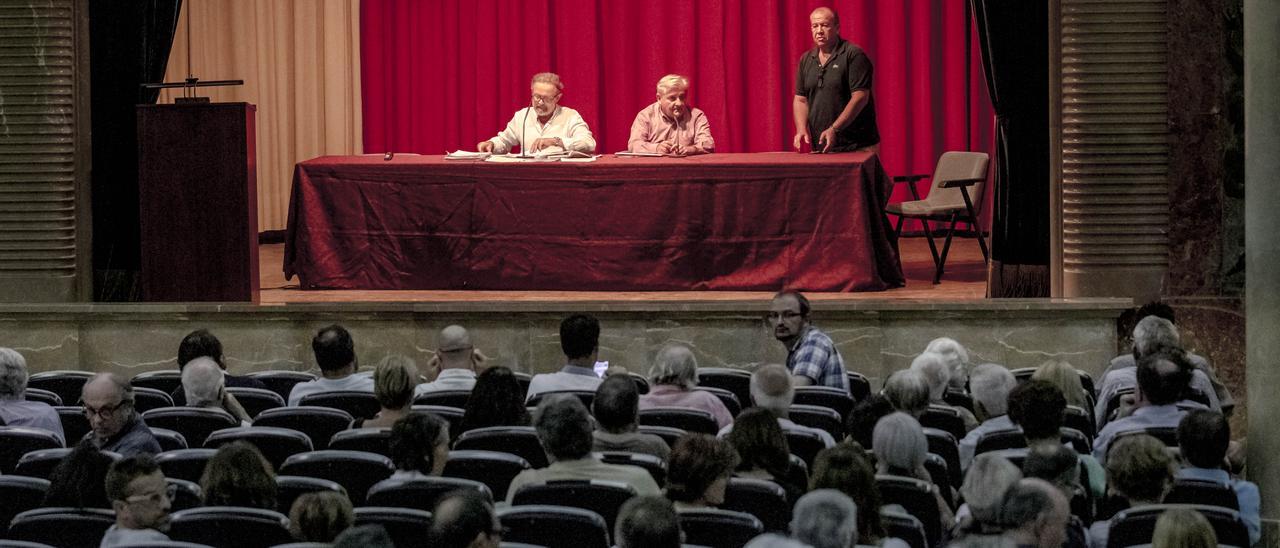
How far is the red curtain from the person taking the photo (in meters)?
13.2

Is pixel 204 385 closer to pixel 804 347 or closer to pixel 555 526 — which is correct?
pixel 555 526

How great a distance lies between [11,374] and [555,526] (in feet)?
8.44

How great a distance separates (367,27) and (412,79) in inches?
22.3

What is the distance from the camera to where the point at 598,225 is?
9.26 m

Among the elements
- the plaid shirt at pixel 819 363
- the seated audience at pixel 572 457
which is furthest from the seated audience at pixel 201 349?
the seated audience at pixel 572 457

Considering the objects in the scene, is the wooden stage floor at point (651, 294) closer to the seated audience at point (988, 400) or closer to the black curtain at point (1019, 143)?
the black curtain at point (1019, 143)

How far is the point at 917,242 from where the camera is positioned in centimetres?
1222

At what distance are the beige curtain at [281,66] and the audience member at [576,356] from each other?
312 inches

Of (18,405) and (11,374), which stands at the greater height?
(11,374)

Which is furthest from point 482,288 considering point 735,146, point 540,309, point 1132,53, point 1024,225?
point 735,146

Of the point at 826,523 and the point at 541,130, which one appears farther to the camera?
the point at 541,130

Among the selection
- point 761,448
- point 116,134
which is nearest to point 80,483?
point 761,448

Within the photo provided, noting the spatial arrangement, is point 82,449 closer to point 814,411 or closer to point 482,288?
point 814,411

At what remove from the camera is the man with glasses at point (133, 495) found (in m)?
4.04
